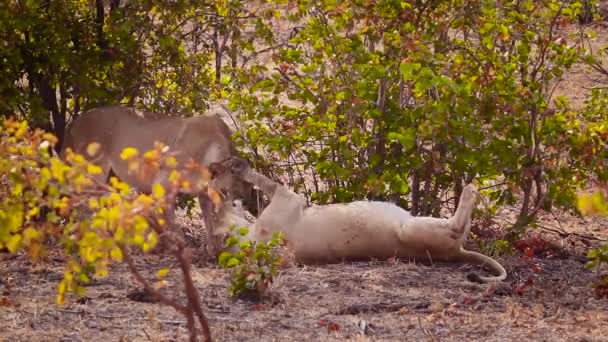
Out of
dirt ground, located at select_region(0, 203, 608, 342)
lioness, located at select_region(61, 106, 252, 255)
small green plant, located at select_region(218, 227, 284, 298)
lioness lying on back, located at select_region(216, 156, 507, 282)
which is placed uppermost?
lioness, located at select_region(61, 106, 252, 255)

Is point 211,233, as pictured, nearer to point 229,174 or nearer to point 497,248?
point 229,174

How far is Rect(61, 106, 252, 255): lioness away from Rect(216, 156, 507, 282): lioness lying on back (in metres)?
0.56

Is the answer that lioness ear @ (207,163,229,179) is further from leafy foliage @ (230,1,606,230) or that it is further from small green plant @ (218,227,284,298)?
small green plant @ (218,227,284,298)

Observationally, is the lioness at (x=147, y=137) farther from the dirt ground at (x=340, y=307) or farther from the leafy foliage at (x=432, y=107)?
the dirt ground at (x=340, y=307)

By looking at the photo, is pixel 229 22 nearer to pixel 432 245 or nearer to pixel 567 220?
pixel 432 245

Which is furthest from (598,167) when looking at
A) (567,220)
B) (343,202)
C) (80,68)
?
(80,68)

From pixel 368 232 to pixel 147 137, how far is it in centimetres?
169

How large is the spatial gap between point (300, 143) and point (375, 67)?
36.5 inches

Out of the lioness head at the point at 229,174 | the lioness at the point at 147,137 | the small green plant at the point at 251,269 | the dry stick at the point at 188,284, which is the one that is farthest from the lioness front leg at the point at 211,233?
the dry stick at the point at 188,284

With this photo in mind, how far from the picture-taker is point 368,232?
591cm

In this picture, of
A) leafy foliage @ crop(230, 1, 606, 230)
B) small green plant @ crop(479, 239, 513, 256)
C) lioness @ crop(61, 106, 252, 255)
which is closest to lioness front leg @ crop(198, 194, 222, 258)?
lioness @ crop(61, 106, 252, 255)

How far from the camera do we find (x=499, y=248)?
6.21 metres

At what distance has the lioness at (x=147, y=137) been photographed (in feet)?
21.1

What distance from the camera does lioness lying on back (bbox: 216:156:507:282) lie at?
585cm
